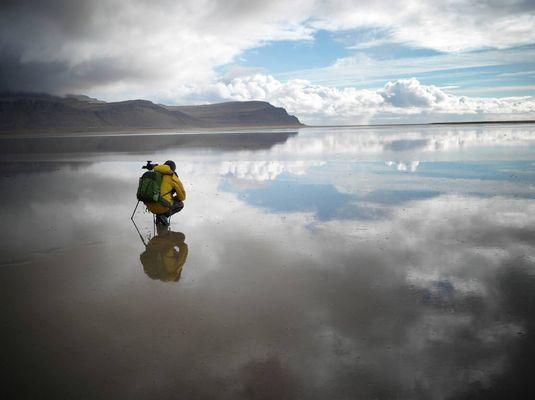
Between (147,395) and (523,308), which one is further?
(523,308)

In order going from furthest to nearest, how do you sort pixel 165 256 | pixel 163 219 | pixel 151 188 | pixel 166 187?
pixel 163 219
pixel 166 187
pixel 151 188
pixel 165 256

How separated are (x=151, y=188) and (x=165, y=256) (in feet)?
6.89

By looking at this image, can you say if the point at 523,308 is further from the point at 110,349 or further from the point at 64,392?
the point at 64,392

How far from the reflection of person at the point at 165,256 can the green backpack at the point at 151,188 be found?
0.86 metres

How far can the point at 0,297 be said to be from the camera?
614 centimetres

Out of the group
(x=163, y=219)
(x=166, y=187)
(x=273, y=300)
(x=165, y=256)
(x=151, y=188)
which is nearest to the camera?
(x=273, y=300)

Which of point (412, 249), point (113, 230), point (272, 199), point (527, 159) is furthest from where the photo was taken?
point (527, 159)

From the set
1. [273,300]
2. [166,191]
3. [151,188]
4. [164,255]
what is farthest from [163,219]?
[273,300]

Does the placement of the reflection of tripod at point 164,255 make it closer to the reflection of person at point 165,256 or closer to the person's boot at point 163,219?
the reflection of person at point 165,256

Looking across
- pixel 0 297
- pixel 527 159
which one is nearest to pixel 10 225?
pixel 0 297

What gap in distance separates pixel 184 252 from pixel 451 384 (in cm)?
559

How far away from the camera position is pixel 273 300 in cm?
585

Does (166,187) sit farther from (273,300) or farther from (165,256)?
(273,300)

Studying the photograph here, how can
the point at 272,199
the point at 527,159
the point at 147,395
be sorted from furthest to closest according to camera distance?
Result: the point at 527,159
the point at 272,199
the point at 147,395
